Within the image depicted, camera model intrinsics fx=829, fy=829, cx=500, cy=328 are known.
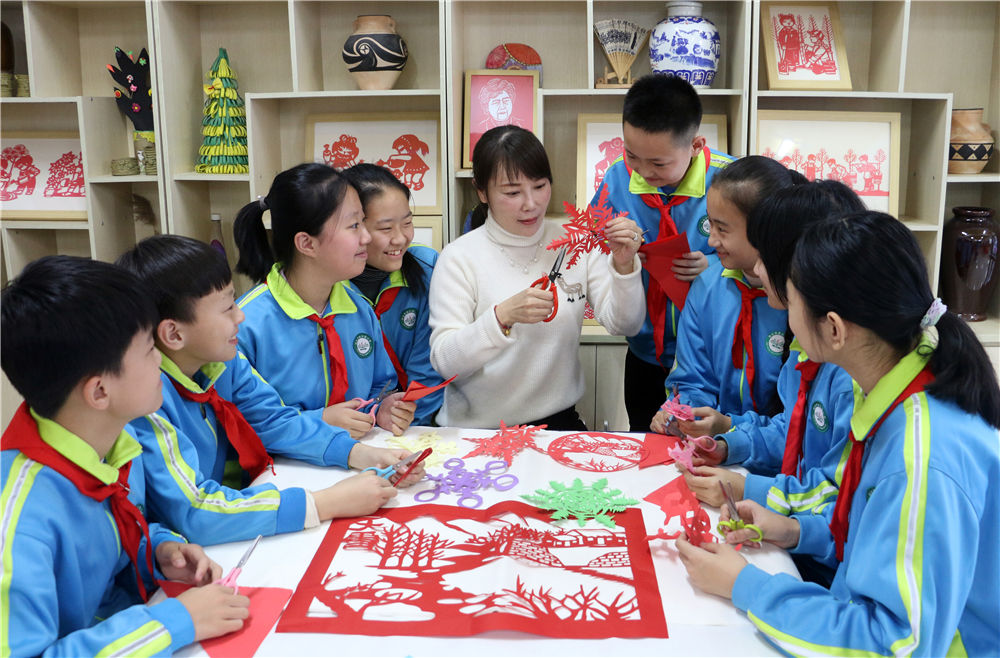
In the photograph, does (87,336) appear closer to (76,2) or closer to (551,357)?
(551,357)

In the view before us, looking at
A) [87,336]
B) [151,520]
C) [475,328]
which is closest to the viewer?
[87,336]

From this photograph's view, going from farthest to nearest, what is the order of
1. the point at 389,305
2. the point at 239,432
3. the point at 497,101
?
1. the point at 497,101
2. the point at 389,305
3. the point at 239,432

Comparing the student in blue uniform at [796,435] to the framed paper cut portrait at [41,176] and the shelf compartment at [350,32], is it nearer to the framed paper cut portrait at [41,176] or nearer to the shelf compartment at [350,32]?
the shelf compartment at [350,32]

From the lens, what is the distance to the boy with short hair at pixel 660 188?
7.23 ft

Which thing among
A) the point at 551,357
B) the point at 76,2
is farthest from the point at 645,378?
the point at 76,2

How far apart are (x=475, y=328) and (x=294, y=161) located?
1865 millimetres

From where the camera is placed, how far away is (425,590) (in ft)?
3.89

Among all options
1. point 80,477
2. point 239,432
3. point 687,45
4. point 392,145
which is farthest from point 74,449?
point 687,45

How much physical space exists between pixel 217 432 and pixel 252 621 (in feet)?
1.99

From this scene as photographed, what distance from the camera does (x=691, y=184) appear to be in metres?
2.31

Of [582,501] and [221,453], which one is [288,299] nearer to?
[221,453]

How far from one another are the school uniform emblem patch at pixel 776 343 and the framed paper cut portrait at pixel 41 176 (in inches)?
110

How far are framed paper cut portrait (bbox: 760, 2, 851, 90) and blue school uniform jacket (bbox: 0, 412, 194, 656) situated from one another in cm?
275

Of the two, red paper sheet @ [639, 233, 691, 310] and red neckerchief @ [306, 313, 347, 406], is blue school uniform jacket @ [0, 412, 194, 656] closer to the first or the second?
red neckerchief @ [306, 313, 347, 406]
